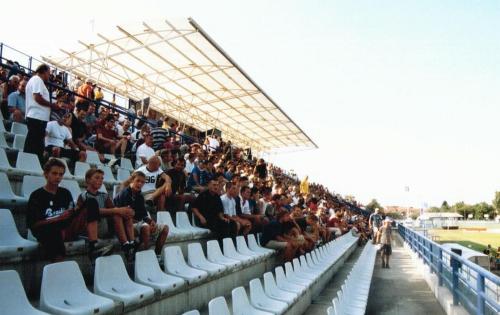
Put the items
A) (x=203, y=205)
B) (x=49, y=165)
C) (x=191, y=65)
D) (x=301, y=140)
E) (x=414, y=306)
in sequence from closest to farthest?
(x=49, y=165), (x=203, y=205), (x=414, y=306), (x=191, y=65), (x=301, y=140)

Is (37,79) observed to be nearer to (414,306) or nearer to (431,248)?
(414,306)

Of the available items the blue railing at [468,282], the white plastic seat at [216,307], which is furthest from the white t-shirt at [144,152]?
the blue railing at [468,282]

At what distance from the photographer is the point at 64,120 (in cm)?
633

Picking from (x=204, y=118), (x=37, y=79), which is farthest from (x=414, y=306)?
(x=204, y=118)

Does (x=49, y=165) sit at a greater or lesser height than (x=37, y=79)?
lesser

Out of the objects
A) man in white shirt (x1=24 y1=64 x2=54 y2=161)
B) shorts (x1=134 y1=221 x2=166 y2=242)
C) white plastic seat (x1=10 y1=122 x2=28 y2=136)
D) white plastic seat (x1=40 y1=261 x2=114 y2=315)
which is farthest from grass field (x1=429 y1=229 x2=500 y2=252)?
white plastic seat (x1=40 y1=261 x2=114 y2=315)

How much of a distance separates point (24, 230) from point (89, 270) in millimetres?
733

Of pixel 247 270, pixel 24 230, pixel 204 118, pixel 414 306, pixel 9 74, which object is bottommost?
pixel 414 306

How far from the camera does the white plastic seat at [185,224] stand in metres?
5.59

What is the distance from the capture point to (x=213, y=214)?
19.9 ft

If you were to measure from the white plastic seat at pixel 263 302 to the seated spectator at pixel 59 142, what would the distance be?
10.9ft

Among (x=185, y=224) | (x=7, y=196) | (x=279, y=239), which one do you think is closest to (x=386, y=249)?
(x=279, y=239)

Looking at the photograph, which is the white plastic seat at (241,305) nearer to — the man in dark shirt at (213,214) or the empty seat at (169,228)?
the empty seat at (169,228)

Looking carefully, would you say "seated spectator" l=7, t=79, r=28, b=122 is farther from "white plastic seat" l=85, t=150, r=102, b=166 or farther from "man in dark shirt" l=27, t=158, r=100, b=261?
"man in dark shirt" l=27, t=158, r=100, b=261
